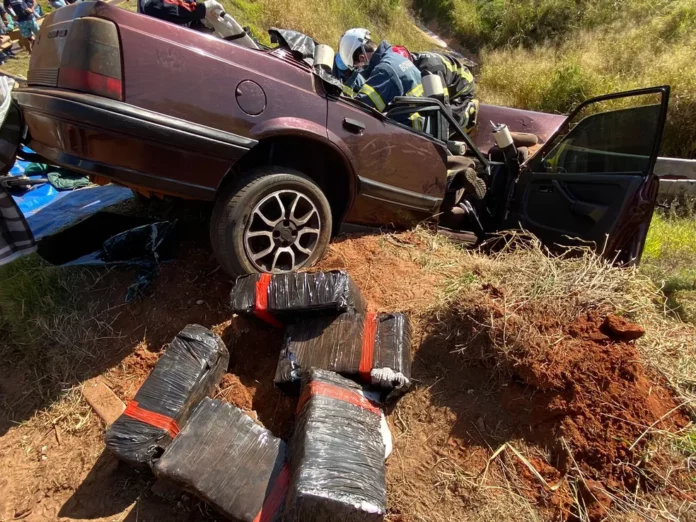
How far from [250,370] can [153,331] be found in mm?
737

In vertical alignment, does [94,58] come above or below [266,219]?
above

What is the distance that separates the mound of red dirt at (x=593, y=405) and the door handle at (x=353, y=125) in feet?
5.55

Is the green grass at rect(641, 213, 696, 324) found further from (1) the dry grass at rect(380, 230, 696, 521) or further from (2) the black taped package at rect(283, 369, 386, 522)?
(2) the black taped package at rect(283, 369, 386, 522)

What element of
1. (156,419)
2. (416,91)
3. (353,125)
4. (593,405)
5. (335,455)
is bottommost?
(156,419)

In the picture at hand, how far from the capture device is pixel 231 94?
2.32 m

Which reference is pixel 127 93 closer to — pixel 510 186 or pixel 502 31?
pixel 510 186

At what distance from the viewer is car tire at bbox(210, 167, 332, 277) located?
2.48 meters

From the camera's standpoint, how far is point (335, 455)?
68.1 inches

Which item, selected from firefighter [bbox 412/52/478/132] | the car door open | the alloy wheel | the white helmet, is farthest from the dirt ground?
the white helmet

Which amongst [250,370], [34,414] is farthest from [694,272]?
[34,414]

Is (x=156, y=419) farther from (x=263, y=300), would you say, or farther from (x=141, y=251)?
(x=141, y=251)

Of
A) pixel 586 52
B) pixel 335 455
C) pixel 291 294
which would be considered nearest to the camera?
pixel 335 455

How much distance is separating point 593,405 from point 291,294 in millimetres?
1559

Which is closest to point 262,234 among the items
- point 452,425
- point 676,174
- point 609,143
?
point 452,425
